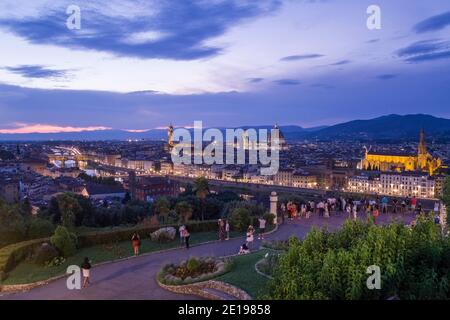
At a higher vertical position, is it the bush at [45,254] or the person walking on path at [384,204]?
the person walking on path at [384,204]

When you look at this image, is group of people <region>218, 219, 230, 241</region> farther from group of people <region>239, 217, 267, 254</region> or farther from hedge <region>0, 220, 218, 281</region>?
hedge <region>0, 220, 218, 281</region>

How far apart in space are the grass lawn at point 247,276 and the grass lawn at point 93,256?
354 cm

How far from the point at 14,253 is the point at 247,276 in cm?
694

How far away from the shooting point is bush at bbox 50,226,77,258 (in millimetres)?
13474

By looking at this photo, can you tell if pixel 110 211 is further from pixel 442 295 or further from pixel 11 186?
pixel 11 186

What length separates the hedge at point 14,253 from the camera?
40.9 feet

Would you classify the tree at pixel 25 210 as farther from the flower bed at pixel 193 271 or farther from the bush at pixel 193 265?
the bush at pixel 193 265

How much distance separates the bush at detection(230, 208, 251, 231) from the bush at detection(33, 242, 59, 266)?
593 centimetres

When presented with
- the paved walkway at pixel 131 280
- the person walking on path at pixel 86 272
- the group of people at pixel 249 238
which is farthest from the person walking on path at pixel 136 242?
the group of people at pixel 249 238

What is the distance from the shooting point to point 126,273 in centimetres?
1177

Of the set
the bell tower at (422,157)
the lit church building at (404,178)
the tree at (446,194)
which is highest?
the tree at (446,194)

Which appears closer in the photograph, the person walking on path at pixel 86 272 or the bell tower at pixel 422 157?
the person walking on path at pixel 86 272
